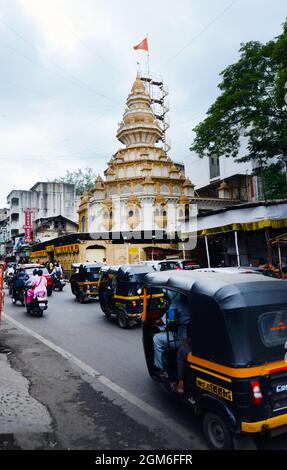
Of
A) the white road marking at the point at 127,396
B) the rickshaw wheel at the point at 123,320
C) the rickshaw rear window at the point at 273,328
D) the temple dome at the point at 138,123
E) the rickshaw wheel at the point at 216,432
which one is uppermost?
the temple dome at the point at 138,123

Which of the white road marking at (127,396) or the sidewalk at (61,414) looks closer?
the sidewalk at (61,414)

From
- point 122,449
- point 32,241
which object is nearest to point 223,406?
point 122,449

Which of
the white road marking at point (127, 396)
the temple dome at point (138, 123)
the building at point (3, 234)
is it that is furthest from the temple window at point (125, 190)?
the building at point (3, 234)

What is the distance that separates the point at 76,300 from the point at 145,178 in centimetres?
1993

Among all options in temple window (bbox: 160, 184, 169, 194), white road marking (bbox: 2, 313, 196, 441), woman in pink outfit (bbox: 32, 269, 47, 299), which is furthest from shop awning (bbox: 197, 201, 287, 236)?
temple window (bbox: 160, 184, 169, 194)

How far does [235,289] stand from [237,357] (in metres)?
0.67

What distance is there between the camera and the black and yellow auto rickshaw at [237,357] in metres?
3.42

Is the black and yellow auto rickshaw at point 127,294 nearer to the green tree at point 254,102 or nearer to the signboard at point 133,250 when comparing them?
the green tree at point 254,102

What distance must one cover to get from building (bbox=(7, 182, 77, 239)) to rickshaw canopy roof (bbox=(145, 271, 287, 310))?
56.5 meters

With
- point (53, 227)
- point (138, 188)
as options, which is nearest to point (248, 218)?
point (138, 188)

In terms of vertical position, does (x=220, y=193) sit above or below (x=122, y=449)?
above

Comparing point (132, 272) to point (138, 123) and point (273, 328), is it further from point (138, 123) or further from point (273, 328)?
point (138, 123)
